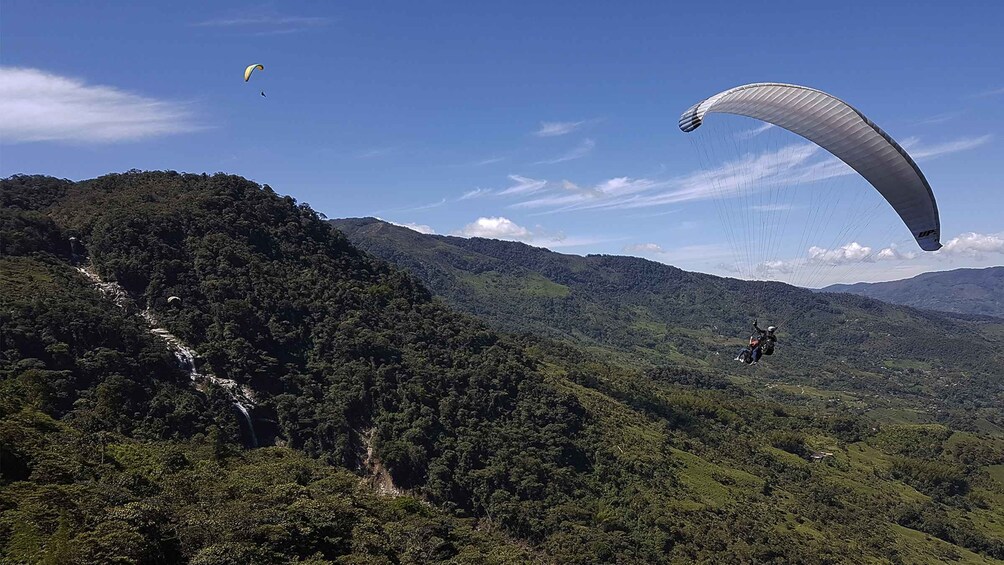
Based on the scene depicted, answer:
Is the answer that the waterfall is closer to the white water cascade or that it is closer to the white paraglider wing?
the white water cascade

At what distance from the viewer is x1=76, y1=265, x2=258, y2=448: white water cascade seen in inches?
2203

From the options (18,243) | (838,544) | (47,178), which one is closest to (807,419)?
(838,544)

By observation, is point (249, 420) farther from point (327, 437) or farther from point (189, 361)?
point (189, 361)

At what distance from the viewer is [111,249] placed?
215ft

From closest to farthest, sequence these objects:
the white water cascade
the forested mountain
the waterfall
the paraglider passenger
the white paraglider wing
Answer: the white paraglider wing
the paraglider passenger
the forested mountain
the waterfall
the white water cascade

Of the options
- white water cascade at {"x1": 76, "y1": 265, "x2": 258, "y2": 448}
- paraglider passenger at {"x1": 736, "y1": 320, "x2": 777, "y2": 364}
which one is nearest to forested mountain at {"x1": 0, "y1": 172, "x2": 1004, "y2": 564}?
white water cascade at {"x1": 76, "y1": 265, "x2": 258, "y2": 448}

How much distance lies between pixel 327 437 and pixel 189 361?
16.1 metres

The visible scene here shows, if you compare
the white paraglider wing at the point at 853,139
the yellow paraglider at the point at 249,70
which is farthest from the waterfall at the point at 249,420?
the white paraglider wing at the point at 853,139

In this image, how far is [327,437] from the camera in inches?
2308

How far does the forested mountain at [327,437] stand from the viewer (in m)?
27.4

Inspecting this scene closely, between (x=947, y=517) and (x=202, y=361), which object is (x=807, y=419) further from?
(x=202, y=361)

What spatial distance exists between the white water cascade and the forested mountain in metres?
0.62

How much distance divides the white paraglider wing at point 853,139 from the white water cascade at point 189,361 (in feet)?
171

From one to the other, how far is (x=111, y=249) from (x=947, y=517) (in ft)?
400
